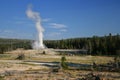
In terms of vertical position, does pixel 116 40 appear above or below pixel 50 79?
above

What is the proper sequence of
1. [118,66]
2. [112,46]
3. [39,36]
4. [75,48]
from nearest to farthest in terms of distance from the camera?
[118,66] < [112,46] < [39,36] < [75,48]

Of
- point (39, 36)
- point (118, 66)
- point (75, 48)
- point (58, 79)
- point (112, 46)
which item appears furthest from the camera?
point (75, 48)

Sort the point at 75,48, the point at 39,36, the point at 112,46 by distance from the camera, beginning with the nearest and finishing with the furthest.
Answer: the point at 112,46, the point at 39,36, the point at 75,48

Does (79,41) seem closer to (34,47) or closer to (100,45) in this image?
(34,47)

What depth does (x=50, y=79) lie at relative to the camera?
39000mm

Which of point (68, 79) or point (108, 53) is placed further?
point (108, 53)

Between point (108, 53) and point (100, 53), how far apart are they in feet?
11.3

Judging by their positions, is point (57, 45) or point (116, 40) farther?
point (57, 45)

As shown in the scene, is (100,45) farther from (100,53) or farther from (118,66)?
(118,66)

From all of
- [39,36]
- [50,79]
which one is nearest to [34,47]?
[39,36]

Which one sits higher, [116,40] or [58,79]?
[116,40]

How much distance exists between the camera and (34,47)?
6363 inches

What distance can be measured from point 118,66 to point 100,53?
57.3 m

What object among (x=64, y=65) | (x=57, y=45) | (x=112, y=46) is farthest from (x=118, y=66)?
(x=57, y=45)
